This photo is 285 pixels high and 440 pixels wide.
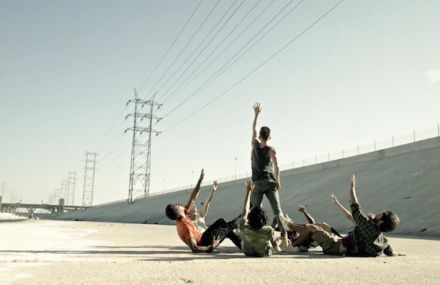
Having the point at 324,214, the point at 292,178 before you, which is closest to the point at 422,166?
the point at 324,214

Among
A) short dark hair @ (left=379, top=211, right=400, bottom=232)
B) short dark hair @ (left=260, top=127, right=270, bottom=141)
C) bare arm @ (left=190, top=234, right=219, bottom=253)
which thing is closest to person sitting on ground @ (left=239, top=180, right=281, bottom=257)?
bare arm @ (left=190, top=234, right=219, bottom=253)

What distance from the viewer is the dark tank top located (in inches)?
275

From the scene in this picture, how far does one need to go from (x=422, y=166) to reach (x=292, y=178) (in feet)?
43.8

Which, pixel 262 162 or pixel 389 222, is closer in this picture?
pixel 389 222

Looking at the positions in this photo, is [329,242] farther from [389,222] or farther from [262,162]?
[262,162]

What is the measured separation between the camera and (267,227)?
607cm

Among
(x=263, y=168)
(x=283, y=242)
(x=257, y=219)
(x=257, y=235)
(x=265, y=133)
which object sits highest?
(x=265, y=133)

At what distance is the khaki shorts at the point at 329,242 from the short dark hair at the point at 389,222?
0.80 meters

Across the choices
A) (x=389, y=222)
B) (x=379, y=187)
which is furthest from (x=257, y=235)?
(x=379, y=187)

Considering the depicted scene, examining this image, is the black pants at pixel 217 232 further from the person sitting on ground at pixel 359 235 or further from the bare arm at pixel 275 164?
the bare arm at pixel 275 164

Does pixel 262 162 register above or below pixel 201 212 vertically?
above

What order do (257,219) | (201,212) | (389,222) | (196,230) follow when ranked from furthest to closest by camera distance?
(201,212)
(196,230)
(257,219)
(389,222)

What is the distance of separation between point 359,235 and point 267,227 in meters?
1.39

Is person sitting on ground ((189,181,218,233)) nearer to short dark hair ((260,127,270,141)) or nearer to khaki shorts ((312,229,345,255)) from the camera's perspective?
short dark hair ((260,127,270,141))
